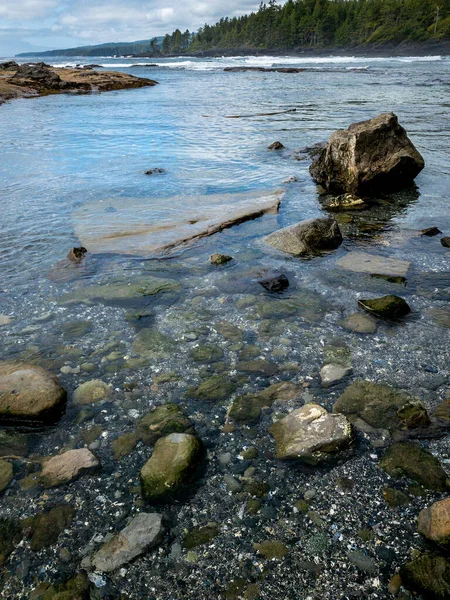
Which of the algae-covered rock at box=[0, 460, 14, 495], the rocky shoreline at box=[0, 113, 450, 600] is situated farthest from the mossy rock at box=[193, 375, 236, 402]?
the algae-covered rock at box=[0, 460, 14, 495]

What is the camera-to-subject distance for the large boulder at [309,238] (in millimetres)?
7047

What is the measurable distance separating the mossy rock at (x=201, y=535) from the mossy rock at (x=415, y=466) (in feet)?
4.51

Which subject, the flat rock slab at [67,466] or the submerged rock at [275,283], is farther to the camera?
the submerged rock at [275,283]

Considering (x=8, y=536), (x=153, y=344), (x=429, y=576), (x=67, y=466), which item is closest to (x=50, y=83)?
(x=153, y=344)

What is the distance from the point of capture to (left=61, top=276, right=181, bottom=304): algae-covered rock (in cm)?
573

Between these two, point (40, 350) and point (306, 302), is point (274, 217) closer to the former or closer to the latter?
point (306, 302)

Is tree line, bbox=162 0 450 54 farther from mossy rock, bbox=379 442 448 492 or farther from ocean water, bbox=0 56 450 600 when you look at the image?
mossy rock, bbox=379 442 448 492

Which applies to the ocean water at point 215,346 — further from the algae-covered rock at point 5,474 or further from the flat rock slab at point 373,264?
the flat rock slab at point 373,264

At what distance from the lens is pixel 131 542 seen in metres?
2.71

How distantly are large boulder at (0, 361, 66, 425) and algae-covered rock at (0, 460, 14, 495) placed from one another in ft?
1.47

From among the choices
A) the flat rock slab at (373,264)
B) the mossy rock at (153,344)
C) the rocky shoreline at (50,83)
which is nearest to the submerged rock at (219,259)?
the flat rock slab at (373,264)

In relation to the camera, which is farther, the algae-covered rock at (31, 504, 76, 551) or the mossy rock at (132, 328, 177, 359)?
the mossy rock at (132, 328, 177, 359)

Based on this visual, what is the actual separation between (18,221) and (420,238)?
25.6 feet

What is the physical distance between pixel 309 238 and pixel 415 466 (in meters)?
4.57
